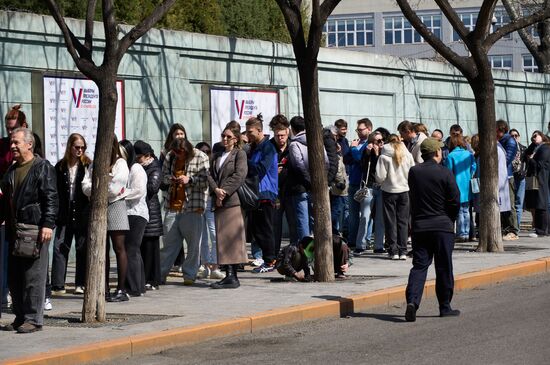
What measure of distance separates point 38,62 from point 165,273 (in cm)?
411

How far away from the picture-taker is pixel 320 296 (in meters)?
13.7

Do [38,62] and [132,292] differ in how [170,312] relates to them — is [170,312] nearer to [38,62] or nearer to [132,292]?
[132,292]

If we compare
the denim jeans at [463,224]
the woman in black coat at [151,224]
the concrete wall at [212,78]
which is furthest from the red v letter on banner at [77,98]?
the denim jeans at [463,224]

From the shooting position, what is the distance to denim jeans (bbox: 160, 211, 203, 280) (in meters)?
15.2

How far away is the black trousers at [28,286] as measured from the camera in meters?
11.5

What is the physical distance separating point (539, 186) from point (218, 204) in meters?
8.89

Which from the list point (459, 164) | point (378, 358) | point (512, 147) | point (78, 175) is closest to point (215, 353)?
point (378, 358)

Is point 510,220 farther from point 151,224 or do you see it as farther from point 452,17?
point 151,224

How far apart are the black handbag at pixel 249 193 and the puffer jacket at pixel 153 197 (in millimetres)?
986

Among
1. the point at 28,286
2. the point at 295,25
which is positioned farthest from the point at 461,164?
the point at 28,286

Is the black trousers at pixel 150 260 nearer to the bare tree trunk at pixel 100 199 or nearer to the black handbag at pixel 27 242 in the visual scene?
the bare tree trunk at pixel 100 199

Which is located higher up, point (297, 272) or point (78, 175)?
point (78, 175)

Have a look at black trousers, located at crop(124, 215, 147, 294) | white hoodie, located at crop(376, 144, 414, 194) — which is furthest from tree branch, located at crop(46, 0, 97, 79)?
white hoodie, located at crop(376, 144, 414, 194)

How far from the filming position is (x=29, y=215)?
37.9 feet
